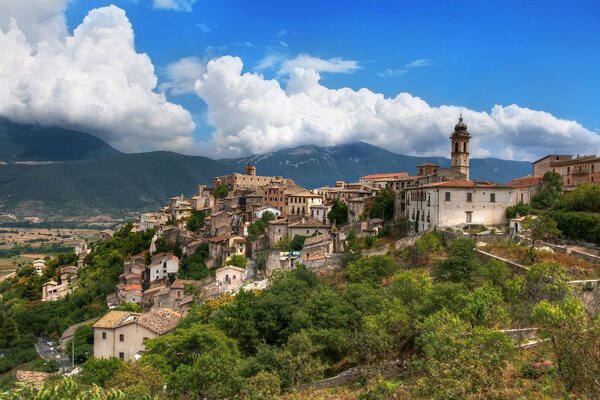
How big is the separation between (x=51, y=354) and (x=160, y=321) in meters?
20.4

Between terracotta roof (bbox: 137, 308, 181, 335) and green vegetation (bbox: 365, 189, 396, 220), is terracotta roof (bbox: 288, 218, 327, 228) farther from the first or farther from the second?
terracotta roof (bbox: 137, 308, 181, 335)

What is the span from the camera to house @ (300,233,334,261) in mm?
52353

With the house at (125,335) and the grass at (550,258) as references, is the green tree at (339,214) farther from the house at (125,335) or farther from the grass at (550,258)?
the house at (125,335)

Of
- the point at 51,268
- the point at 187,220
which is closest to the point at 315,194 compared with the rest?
the point at 187,220

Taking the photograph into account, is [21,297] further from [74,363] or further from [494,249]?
[494,249]

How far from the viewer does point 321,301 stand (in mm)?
30281

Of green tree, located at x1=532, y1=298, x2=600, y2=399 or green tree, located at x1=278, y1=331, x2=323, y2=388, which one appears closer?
green tree, located at x1=532, y1=298, x2=600, y2=399

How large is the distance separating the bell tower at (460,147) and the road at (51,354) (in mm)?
48015

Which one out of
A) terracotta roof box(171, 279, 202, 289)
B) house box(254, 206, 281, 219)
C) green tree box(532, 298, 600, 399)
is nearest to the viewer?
green tree box(532, 298, 600, 399)

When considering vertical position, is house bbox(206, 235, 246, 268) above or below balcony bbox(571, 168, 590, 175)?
below

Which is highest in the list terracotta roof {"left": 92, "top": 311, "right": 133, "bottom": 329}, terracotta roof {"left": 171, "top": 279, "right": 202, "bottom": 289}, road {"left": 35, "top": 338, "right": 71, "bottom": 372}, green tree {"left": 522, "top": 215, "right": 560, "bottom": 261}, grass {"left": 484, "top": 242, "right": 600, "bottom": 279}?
green tree {"left": 522, "top": 215, "right": 560, "bottom": 261}

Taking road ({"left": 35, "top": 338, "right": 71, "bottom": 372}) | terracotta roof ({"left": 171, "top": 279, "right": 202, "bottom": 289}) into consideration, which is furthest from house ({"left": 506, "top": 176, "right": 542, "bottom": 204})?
road ({"left": 35, "top": 338, "right": 71, "bottom": 372})

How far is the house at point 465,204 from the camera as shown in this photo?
47156 mm

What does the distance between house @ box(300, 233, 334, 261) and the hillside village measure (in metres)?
0.11
